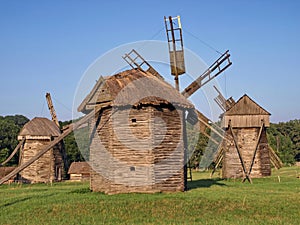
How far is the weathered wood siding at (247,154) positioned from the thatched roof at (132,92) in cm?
1447

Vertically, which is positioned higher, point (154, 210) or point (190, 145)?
point (190, 145)

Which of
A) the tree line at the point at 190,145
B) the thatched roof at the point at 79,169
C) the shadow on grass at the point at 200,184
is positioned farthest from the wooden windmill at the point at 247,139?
the tree line at the point at 190,145

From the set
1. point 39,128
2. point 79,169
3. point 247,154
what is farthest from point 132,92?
point 79,169

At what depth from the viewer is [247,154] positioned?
4034 cm

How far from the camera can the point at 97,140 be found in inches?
1049

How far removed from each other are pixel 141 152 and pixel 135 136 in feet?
3.27

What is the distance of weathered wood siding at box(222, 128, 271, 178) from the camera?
40281 mm

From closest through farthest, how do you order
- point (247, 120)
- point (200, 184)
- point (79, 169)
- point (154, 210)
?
point (154, 210) → point (200, 184) → point (247, 120) → point (79, 169)

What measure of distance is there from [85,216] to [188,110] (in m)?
12.6

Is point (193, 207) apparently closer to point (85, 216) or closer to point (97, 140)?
point (85, 216)

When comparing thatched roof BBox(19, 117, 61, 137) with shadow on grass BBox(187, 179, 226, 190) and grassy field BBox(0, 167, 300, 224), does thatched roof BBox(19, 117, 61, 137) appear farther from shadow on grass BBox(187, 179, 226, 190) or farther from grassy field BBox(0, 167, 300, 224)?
grassy field BBox(0, 167, 300, 224)

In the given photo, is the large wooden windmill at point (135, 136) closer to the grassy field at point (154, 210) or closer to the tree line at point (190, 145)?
the grassy field at point (154, 210)

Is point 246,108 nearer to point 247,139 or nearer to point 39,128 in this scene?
point 247,139

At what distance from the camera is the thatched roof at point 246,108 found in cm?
4062
